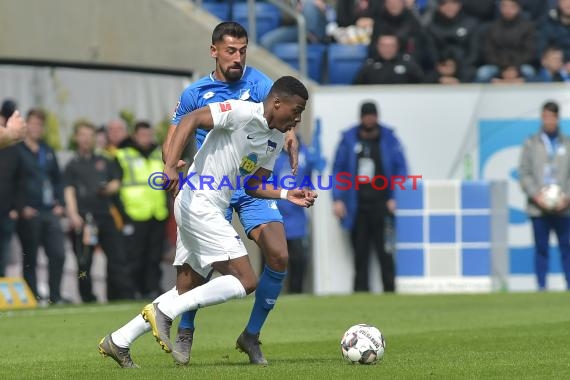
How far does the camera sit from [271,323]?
48.1 ft

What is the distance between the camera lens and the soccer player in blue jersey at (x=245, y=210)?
987 cm

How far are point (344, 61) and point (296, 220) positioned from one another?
3.07 m

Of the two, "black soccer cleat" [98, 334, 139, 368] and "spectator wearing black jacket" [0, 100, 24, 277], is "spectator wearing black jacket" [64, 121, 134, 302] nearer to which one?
"spectator wearing black jacket" [0, 100, 24, 277]

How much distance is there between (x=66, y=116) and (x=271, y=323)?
738 cm

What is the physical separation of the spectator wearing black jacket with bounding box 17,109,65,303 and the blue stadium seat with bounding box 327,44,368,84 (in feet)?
16.6

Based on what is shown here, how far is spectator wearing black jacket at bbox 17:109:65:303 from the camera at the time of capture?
1836 cm

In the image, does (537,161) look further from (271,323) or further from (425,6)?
(271,323)

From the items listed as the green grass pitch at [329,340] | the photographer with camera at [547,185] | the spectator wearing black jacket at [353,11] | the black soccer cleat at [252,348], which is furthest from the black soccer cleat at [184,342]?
the spectator wearing black jacket at [353,11]

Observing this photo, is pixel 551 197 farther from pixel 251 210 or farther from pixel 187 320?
pixel 187 320

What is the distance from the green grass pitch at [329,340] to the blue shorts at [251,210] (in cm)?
97

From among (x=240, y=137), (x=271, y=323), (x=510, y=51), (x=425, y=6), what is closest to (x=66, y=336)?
(x=271, y=323)

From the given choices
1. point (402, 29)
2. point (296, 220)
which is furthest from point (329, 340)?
point (402, 29)

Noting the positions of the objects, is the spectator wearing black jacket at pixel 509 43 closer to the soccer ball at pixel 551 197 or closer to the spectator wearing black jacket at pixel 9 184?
the soccer ball at pixel 551 197

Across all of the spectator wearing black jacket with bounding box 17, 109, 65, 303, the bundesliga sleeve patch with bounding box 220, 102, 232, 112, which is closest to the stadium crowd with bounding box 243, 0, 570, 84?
the spectator wearing black jacket with bounding box 17, 109, 65, 303
